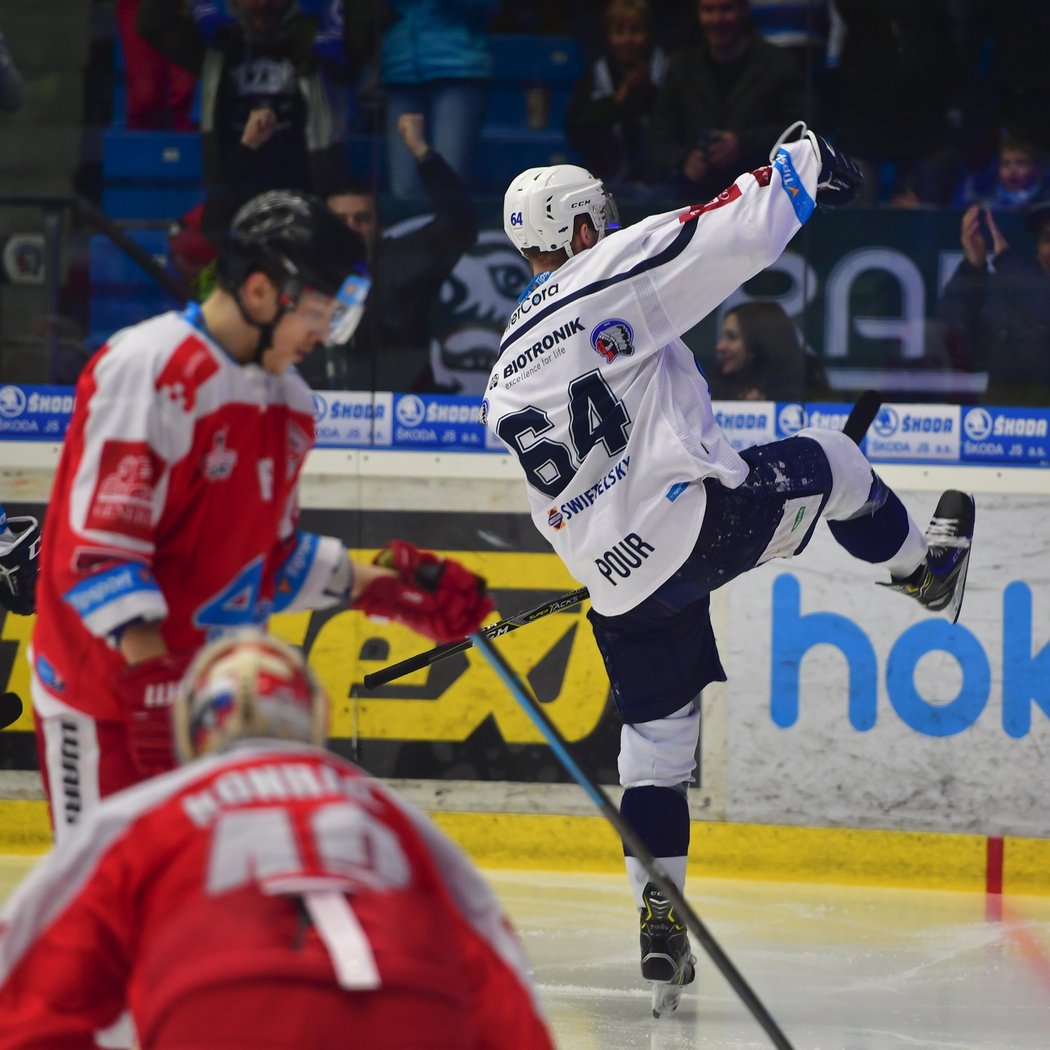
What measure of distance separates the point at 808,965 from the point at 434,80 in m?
2.77

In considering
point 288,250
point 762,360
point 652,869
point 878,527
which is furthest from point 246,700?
point 762,360

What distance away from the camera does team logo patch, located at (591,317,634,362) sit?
362cm

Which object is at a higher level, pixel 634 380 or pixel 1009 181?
pixel 1009 181

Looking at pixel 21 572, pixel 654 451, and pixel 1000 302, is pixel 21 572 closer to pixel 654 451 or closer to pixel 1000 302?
pixel 654 451

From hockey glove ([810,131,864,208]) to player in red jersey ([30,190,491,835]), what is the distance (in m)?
1.44

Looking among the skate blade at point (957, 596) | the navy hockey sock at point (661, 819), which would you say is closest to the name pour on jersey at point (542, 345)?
the navy hockey sock at point (661, 819)

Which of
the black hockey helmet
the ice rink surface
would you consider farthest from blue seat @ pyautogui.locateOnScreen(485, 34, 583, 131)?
the black hockey helmet

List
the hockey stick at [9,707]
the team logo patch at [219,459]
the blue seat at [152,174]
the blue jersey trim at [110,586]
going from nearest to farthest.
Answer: the blue jersey trim at [110,586]
the team logo patch at [219,459]
the hockey stick at [9,707]
the blue seat at [152,174]

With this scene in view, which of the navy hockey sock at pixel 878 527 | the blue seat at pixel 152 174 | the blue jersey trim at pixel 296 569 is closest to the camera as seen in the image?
the blue jersey trim at pixel 296 569

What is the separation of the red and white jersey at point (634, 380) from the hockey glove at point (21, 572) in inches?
39.6

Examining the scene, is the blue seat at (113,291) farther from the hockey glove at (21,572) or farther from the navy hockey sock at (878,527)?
the navy hockey sock at (878,527)

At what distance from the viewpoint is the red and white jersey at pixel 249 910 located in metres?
1.57

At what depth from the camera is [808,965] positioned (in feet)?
13.4

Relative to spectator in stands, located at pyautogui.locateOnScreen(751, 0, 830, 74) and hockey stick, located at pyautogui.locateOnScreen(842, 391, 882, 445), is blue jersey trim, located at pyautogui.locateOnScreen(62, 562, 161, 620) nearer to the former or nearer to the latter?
hockey stick, located at pyautogui.locateOnScreen(842, 391, 882, 445)
